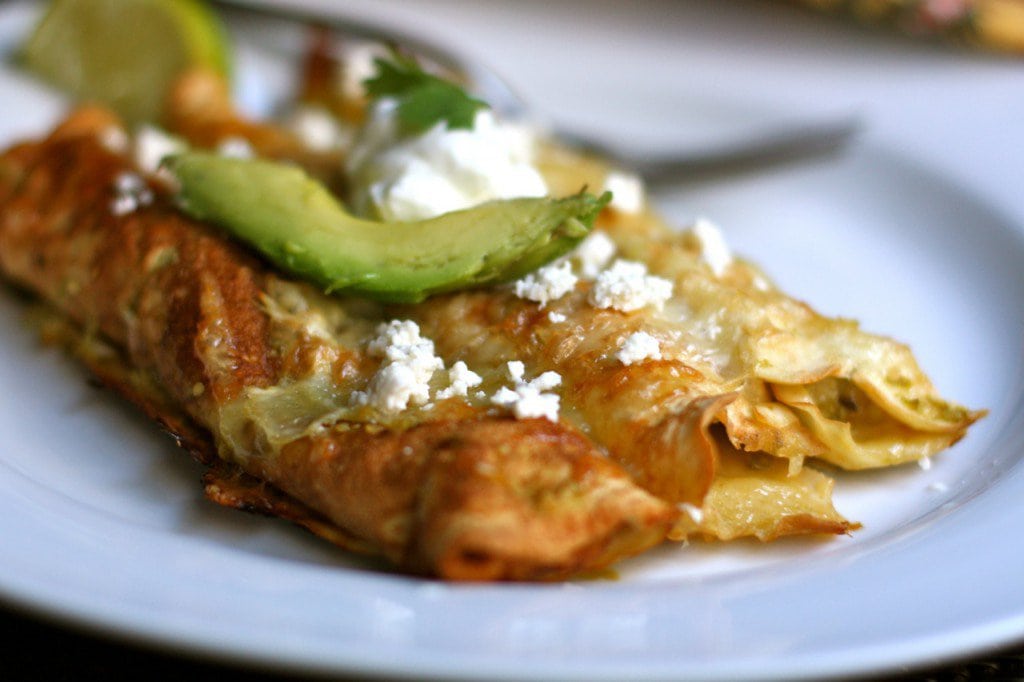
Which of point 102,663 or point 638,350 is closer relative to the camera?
point 102,663

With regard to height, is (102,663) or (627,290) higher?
(627,290)

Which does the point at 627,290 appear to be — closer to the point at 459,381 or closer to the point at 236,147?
the point at 459,381

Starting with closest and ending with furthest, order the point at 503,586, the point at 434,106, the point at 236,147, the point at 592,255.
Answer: the point at 503,586 → the point at 592,255 → the point at 434,106 → the point at 236,147

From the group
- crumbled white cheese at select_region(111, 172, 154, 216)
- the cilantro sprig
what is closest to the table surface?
crumbled white cheese at select_region(111, 172, 154, 216)

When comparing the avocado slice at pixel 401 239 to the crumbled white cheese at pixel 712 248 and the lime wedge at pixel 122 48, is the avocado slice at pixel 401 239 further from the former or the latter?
the lime wedge at pixel 122 48

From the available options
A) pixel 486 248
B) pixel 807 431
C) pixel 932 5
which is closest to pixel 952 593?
pixel 807 431

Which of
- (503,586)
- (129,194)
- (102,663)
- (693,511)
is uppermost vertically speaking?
(693,511)

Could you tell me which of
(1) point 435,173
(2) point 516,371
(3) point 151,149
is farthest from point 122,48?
(2) point 516,371

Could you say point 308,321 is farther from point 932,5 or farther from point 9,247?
point 932,5
